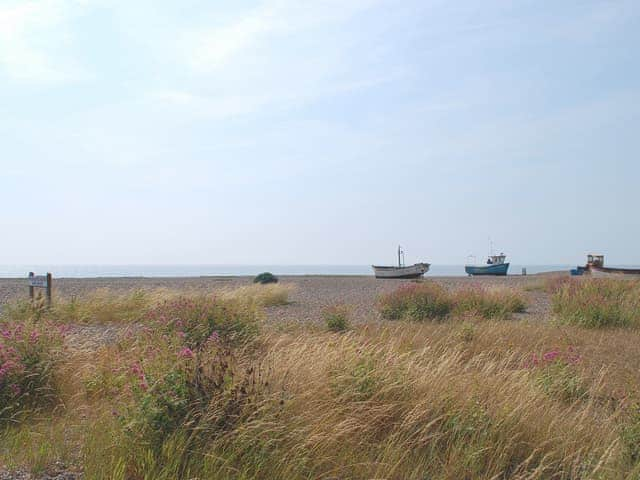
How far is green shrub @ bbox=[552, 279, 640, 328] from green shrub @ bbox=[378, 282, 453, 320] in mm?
3012

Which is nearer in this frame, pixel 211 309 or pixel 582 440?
pixel 582 440

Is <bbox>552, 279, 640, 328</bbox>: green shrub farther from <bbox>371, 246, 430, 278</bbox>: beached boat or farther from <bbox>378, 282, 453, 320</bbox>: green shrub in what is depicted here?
<bbox>371, 246, 430, 278</bbox>: beached boat

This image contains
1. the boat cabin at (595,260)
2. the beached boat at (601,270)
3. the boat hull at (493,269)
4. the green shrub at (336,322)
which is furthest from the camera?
the boat hull at (493,269)

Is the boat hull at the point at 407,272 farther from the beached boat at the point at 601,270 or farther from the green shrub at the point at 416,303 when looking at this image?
the green shrub at the point at 416,303

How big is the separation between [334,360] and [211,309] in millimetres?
5136

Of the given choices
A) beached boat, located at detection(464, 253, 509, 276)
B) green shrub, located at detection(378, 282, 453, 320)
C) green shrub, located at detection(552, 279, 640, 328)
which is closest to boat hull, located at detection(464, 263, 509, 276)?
beached boat, located at detection(464, 253, 509, 276)

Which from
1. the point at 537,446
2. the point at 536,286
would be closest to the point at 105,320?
the point at 537,446

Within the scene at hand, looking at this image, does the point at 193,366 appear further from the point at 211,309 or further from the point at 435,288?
the point at 435,288

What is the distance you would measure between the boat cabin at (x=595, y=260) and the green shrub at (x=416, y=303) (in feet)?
109

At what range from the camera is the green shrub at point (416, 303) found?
15262 millimetres

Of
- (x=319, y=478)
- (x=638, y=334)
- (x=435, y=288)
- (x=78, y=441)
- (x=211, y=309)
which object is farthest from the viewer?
(x=435, y=288)

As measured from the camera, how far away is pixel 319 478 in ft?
13.6

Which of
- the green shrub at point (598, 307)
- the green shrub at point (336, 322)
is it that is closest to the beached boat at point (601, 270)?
the green shrub at point (598, 307)

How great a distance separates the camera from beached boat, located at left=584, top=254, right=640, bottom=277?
38.1 metres
